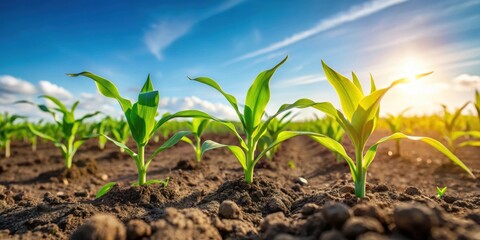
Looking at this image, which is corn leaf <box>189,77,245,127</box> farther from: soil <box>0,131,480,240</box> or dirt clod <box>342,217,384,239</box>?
dirt clod <box>342,217,384,239</box>

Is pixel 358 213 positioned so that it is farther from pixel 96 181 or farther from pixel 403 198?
pixel 96 181

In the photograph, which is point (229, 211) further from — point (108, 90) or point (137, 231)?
point (108, 90)

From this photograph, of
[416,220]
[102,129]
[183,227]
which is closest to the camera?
[416,220]

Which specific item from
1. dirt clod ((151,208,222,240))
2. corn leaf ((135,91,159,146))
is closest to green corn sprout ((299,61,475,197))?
dirt clod ((151,208,222,240))

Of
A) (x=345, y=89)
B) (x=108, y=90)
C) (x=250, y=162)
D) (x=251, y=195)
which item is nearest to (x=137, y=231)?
(x=251, y=195)

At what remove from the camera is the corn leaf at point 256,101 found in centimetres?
240

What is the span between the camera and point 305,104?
2.03 meters

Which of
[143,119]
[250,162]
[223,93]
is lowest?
[250,162]

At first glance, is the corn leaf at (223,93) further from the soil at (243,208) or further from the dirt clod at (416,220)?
the dirt clod at (416,220)

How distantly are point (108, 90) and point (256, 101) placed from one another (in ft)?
4.08

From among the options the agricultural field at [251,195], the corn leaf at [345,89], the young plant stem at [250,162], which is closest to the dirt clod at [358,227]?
the agricultural field at [251,195]

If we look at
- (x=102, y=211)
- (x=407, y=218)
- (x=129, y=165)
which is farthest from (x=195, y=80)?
(x=129, y=165)

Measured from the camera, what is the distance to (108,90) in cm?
267

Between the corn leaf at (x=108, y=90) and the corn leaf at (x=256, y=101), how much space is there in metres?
1.05
